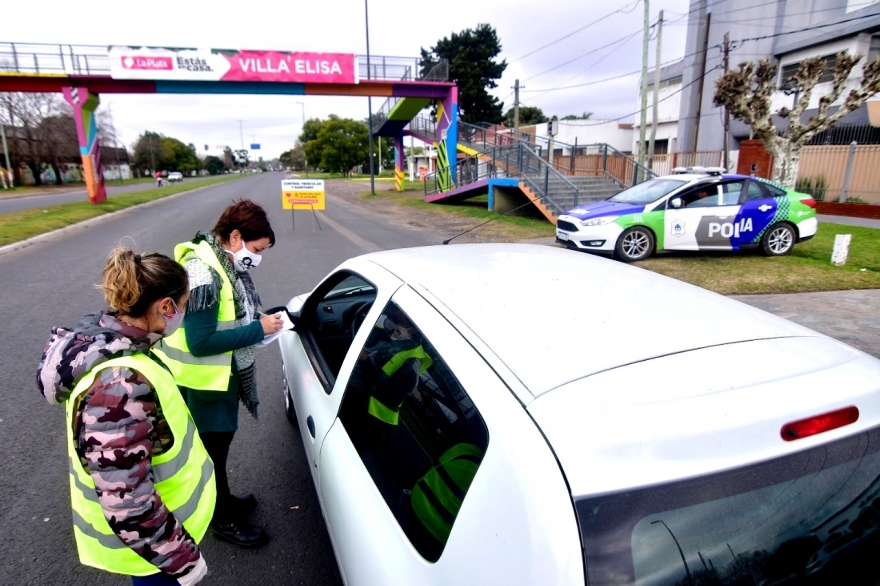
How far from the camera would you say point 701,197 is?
970cm

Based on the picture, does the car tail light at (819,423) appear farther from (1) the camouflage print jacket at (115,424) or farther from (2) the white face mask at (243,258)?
(2) the white face mask at (243,258)

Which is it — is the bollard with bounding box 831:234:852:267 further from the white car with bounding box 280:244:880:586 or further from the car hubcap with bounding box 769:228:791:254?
the white car with bounding box 280:244:880:586

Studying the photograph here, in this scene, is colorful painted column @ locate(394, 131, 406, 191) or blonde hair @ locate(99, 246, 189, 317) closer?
blonde hair @ locate(99, 246, 189, 317)

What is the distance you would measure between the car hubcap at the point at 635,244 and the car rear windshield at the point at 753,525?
9015 mm

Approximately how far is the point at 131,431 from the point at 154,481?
0.27 metres

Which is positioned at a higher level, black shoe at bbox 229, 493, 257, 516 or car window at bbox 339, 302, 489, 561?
car window at bbox 339, 302, 489, 561

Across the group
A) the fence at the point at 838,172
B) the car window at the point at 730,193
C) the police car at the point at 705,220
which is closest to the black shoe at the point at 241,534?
the police car at the point at 705,220

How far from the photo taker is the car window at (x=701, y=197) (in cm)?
962

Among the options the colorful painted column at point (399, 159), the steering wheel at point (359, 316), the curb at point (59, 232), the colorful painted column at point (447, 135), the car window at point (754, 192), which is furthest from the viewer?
the colorful painted column at point (399, 159)

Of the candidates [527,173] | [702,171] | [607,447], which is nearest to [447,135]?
[527,173]

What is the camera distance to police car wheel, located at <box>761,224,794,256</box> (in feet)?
32.1

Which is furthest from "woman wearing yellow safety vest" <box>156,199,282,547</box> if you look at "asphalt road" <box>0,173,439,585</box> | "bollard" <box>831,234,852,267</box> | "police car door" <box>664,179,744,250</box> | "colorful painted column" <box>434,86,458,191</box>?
"colorful painted column" <box>434,86,458,191</box>

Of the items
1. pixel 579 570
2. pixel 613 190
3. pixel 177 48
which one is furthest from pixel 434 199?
pixel 579 570

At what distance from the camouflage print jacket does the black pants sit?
0.98 m
